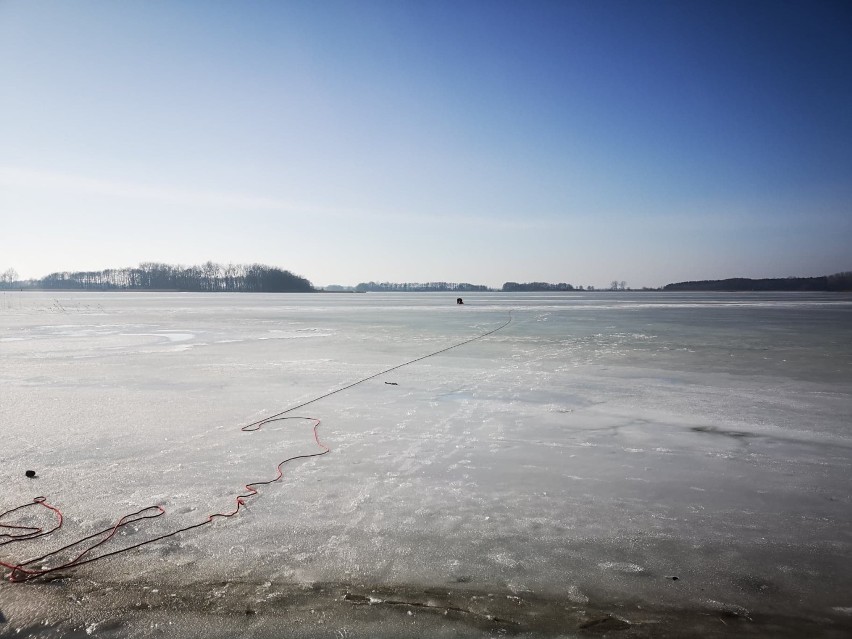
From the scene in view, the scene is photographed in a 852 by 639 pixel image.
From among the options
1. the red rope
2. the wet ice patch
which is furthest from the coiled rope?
the wet ice patch

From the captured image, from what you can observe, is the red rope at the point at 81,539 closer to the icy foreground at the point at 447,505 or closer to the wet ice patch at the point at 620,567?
the icy foreground at the point at 447,505

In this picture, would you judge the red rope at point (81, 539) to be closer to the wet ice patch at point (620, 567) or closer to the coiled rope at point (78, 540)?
the coiled rope at point (78, 540)

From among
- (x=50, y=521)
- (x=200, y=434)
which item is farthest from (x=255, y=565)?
(x=200, y=434)

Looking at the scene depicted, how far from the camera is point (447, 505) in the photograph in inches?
123

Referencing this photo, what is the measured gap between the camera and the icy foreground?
208 cm

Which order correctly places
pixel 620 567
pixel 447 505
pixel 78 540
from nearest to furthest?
pixel 620 567
pixel 78 540
pixel 447 505

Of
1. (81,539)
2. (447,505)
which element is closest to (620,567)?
(447,505)

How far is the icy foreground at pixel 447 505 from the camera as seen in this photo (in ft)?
6.82

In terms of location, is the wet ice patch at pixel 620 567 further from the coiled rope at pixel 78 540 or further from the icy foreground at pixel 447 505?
the coiled rope at pixel 78 540

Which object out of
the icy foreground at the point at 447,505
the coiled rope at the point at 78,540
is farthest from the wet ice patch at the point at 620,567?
the coiled rope at the point at 78,540

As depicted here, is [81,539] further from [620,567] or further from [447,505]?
[620,567]

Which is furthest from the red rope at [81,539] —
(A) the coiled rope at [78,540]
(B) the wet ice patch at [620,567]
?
(B) the wet ice patch at [620,567]

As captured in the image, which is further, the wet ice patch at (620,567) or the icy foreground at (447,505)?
the wet ice patch at (620,567)

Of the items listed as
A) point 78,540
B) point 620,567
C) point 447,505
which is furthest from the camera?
point 447,505
